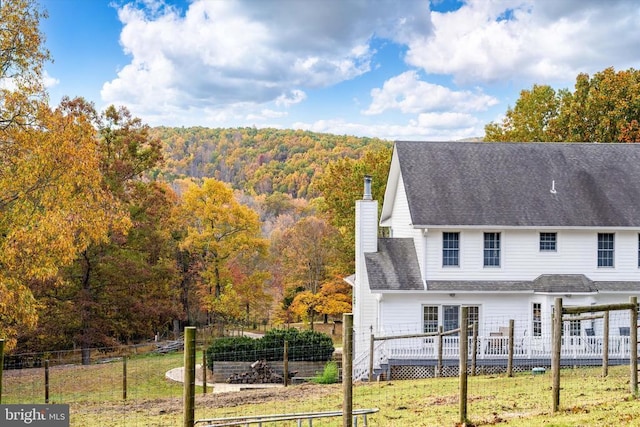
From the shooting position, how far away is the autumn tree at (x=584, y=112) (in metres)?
41.5

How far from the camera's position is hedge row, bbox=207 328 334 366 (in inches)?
1035

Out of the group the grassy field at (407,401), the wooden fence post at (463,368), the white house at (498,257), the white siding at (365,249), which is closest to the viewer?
the wooden fence post at (463,368)

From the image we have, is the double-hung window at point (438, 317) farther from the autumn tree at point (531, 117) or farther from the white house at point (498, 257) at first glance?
the autumn tree at point (531, 117)

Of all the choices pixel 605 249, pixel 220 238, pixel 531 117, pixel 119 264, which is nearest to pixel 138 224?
pixel 119 264

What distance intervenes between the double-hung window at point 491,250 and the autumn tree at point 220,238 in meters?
21.6

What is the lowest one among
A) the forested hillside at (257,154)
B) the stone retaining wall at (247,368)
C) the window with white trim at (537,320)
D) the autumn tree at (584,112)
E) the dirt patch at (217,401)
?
the stone retaining wall at (247,368)

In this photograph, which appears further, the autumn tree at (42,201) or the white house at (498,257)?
the white house at (498,257)

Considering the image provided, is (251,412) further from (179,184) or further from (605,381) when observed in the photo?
(179,184)

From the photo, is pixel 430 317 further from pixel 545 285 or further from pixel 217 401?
pixel 217 401

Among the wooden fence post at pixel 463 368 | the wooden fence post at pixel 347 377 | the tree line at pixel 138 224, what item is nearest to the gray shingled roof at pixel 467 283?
the tree line at pixel 138 224

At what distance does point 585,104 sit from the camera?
42.5m

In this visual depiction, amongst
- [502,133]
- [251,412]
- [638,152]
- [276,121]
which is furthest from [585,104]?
[276,121]

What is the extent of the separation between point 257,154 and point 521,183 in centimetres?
10295

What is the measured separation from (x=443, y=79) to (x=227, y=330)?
34099mm
